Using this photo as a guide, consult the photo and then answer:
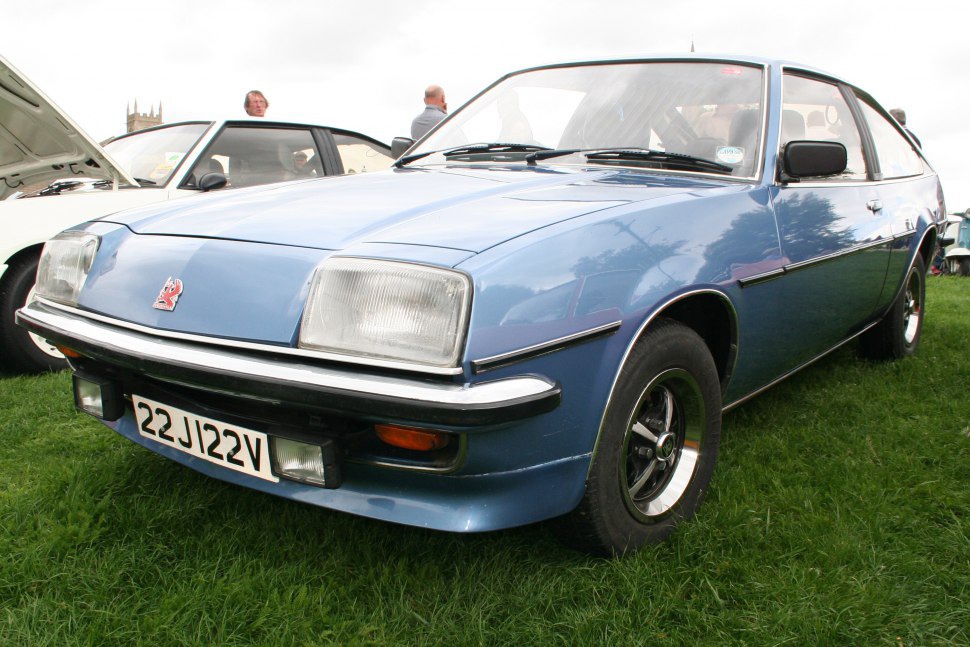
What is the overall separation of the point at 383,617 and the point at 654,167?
1668 mm

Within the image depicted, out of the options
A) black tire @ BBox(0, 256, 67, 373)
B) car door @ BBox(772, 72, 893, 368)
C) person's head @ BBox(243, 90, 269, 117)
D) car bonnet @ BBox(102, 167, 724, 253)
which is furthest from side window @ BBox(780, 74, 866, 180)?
person's head @ BBox(243, 90, 269, 117)

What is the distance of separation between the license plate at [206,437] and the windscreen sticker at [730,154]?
180 centimetres

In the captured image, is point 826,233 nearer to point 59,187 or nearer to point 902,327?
point 902,327

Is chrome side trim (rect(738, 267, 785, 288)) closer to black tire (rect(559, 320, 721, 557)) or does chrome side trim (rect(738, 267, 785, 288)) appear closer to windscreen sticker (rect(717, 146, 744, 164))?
black tire (rect(559, 320, 721, 557))

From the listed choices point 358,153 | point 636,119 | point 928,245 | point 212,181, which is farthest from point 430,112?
point 636,119

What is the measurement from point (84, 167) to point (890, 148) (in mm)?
4353

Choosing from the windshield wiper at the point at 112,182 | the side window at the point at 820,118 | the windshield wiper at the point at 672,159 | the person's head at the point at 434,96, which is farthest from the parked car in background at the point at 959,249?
the windshield wiper at the point at 112,182

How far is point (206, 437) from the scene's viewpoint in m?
1.80

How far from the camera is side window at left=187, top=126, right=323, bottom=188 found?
4430 mm

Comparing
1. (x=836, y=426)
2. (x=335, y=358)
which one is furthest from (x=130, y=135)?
(x=836, y=426)

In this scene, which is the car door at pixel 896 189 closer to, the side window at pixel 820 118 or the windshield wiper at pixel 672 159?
the side window at pixel 820 118

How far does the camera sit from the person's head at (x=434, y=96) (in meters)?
6.72

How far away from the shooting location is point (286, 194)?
2225 mm

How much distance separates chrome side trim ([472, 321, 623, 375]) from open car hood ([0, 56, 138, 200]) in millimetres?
3028
